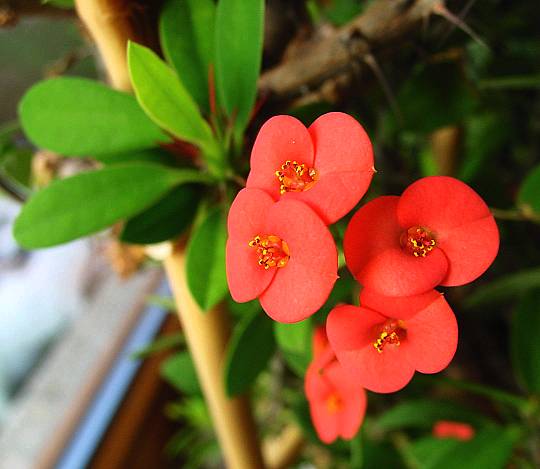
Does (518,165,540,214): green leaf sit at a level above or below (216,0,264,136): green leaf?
below

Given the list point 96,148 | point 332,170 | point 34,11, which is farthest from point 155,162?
point 332,170

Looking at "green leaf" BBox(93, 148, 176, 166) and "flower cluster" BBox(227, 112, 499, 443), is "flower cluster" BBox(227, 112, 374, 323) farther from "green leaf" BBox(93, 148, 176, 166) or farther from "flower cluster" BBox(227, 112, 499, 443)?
"green leaf" BBox(93, 148, 176, 166)

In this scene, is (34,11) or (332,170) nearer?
(332,170)

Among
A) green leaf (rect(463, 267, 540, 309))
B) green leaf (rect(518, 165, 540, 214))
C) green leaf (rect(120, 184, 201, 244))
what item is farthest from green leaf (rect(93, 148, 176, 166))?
green leaf (rect(463, 267, 540, 309))

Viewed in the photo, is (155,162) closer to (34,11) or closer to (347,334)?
(34,11)

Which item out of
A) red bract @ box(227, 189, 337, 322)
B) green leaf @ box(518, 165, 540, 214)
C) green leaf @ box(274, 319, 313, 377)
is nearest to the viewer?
red bract @ box(227, 189, 337, 322)

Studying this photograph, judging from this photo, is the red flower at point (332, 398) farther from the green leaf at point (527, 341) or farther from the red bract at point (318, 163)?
the green leaf at point (527, 341)

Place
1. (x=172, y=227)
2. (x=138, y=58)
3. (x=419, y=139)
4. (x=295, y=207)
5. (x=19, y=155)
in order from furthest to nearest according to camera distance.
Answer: (x=419, y=139) < (x=19, y=155) < (x=172, y=227) < (x=138, y=58) < (x=295, y=207)

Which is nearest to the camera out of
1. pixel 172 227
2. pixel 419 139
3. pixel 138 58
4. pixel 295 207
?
pixel 295 207
